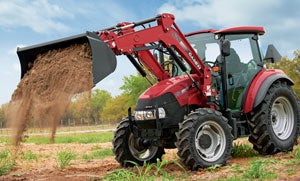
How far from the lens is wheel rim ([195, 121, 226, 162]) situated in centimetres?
768

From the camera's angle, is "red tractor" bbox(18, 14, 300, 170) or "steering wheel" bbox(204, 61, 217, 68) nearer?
"red tractor" bbox(18, 14, 300, 170)

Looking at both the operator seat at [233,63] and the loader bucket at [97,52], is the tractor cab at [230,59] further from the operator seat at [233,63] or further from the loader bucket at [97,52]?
the loader bucket at [97,52]

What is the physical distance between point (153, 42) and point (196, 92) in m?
1.34

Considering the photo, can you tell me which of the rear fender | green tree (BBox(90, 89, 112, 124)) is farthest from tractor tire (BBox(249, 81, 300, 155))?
green tree (BBox(90, 89, 112, 124))

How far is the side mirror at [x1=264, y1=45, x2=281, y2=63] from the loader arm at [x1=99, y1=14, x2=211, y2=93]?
2.15 m

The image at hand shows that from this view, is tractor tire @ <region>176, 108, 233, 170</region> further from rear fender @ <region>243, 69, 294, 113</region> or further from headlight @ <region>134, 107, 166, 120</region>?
rear fender @ <region>243, 69, 294, 113</region>

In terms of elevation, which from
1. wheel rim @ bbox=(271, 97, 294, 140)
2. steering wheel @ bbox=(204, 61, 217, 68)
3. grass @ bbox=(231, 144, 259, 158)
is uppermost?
steering wheel @ bbox=(204, 61, 217, 68)

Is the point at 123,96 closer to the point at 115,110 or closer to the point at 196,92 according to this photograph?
the point at 115,110

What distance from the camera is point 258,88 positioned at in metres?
8.85

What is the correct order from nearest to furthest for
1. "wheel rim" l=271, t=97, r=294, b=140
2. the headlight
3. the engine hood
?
the headlight < the engine hood < "wheel rim" l=271, t=97, r=294, b=140

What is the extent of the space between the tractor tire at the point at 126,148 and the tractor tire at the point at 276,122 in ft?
6.95

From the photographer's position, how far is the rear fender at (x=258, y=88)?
8711 millimetres

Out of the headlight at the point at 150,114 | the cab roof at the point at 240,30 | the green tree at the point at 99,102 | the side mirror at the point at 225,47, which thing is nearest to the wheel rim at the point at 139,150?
the headlight at the point at 150,114

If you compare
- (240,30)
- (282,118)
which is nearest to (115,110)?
(282,118)
